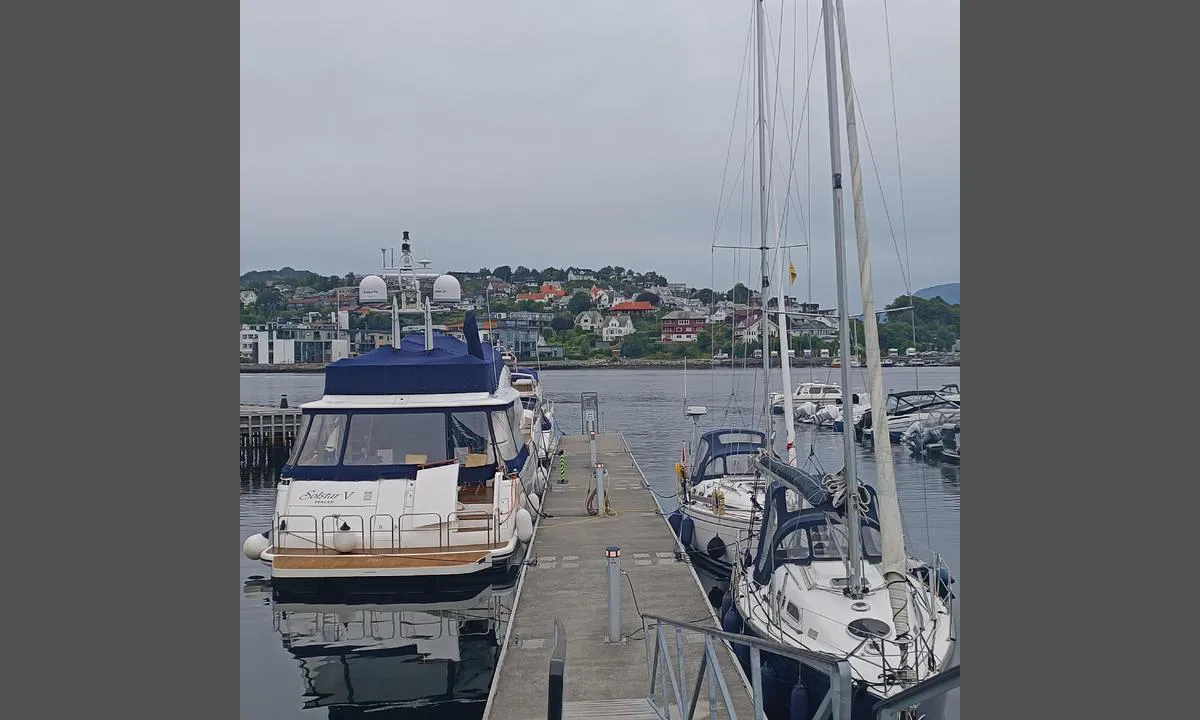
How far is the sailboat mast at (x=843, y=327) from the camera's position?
1024 cm

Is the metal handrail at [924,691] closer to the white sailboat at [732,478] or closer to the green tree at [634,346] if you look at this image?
the white sailboat at [732,478]

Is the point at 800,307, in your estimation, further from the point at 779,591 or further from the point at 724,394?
the point at 724,394

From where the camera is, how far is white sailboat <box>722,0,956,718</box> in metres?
9.07

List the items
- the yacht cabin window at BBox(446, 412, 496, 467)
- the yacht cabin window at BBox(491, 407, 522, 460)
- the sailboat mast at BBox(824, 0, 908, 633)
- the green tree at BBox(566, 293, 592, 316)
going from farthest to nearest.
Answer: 1. the green tree at BBox(566, 293, 592, 316)
2. the yacht cabin window at BBox(491, 407, 522, 460)
3. the yacht cabin window at BBox(446, 412, 496, 467)
4. the sailboat mast at BBox(824, 0, 908, 633)

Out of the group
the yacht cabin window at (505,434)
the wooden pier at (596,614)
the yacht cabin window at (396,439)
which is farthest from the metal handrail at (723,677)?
the yacht cabin window at (396,439)

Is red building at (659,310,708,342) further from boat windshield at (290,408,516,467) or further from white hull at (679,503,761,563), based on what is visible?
boat windshield at (290,408,516,467)

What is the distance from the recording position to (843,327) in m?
10.9

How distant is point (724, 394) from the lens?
89.9m

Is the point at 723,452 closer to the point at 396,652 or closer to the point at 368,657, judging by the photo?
the point at 396,652

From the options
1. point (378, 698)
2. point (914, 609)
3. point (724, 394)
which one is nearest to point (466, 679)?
point (378, 698)

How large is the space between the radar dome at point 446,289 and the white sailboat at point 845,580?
10.0 m

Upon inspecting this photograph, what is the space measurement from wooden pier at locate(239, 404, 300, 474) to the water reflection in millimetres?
28458

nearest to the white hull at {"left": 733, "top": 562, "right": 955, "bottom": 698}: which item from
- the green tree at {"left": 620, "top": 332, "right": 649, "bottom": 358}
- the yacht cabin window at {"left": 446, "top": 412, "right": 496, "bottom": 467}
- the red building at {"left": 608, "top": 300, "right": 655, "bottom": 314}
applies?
the yacht cabin window at {"left": 446, "top": 412, "right": 496, "bottom": 467}

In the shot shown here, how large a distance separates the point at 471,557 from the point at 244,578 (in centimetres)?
802
